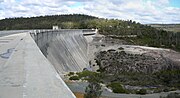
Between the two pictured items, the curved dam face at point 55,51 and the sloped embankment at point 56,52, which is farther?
the sloped embankment at point 56,52

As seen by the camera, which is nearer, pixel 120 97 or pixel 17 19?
pixel 120 97

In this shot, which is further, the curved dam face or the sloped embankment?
the sloped embankment

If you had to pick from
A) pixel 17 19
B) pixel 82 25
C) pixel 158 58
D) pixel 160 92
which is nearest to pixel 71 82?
pixel 160 92

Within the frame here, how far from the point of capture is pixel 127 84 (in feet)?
150

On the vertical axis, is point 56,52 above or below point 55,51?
below

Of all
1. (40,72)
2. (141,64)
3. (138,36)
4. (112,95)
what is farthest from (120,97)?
(138,36)

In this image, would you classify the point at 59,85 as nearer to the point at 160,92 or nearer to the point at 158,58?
the point at 160,92

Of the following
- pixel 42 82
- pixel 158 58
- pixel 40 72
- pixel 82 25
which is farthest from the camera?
pixel 82 25

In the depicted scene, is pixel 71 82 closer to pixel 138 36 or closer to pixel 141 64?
pixel 141 64

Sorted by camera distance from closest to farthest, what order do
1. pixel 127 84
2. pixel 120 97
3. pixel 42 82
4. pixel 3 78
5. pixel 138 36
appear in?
pixel 42 82
pixel 3 78
pixel 120 97
pixel 127 84
pixel 138 36

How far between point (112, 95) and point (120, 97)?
1.54 metres

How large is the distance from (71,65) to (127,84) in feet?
30.1

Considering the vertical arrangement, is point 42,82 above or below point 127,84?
above

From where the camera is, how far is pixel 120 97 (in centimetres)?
3428
